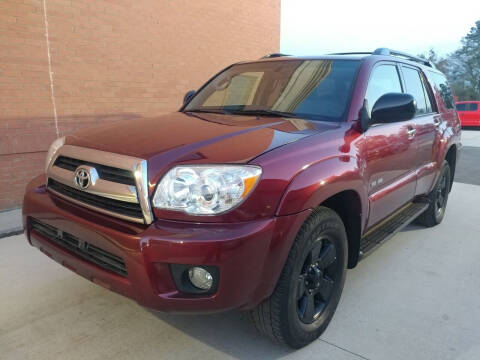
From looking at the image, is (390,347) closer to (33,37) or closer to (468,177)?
(33,37)

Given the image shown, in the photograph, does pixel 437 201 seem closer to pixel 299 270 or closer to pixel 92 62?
pixel 299 270

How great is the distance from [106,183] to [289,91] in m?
1.59

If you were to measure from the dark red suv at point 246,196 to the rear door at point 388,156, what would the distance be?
2 cm

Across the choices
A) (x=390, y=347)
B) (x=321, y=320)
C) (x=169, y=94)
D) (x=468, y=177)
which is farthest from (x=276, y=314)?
(x=468, y=177)

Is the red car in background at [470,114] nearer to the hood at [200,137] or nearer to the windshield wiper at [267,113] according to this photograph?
the windshield wiper at [267,113]

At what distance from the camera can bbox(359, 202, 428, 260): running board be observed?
3.11 meters

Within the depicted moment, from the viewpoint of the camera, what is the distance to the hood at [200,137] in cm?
215

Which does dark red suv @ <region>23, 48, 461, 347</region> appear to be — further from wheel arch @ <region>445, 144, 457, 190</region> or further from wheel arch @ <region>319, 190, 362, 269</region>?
wheel arch @ <region>445, 144, 457, 190</region>

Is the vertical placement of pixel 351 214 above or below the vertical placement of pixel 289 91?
below

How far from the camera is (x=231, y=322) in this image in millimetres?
2793

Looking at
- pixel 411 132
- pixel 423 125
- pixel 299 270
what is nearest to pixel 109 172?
pixel 299 270

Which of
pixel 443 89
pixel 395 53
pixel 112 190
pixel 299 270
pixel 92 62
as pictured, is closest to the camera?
pixel 112 190

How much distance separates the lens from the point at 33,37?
512 centimetres

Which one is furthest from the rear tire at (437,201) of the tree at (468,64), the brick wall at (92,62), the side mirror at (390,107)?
the tree at (468,64)
